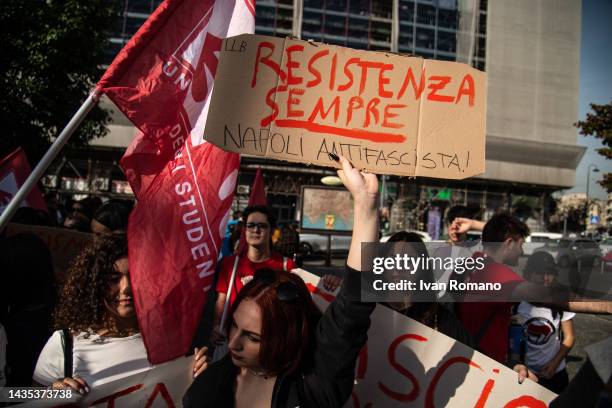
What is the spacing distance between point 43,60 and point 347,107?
31.2 feet

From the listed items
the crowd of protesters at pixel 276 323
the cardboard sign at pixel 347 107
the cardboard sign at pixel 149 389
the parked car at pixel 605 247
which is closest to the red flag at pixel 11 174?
the crowd of protesters at pixel 276 323

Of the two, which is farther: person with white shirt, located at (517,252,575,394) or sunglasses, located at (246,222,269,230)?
sunglasses, located at (246,222,269,230)

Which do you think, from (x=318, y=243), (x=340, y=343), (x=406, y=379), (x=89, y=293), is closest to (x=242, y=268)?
(x=89, y=293)

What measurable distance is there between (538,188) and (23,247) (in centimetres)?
4420

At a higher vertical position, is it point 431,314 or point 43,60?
point 43,60

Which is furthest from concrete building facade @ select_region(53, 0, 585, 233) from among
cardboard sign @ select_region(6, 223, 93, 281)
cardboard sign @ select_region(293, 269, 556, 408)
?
cardboard sign @ select_region(293, 269, 556, 408)

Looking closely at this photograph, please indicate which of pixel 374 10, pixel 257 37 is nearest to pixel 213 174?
pixel 257 37

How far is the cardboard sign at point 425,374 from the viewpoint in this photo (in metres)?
1.71

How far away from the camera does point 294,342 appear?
58.8 inches

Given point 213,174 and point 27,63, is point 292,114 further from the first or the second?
point 27,63

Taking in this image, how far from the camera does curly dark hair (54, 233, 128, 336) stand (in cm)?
192

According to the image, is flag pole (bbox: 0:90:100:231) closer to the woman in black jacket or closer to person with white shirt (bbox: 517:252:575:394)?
the woman in black jacket

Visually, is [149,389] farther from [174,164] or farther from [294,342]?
[174,164]

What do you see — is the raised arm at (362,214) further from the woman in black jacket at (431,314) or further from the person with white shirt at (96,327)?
the person with white shirt at (96,327)
